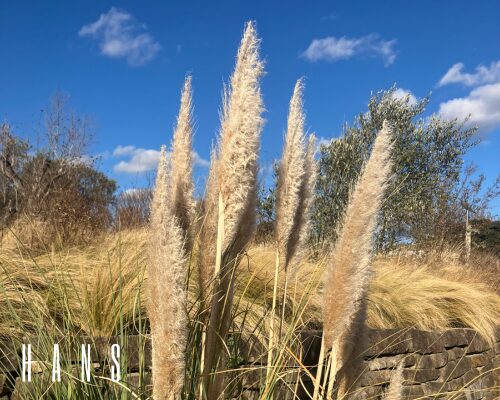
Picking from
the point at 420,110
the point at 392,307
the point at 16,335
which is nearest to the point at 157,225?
the point at 16,335

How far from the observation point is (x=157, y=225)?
107 cm

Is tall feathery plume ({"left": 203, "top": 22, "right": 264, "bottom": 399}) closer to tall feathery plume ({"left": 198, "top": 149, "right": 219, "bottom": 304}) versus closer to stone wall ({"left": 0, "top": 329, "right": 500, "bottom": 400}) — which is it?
tall feathery plume ({"left": 198, "top": 149, "right": 219, "bottom": 304})

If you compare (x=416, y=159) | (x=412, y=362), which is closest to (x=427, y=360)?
(x=412, y=362)

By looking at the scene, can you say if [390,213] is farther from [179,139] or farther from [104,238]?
[179,139]

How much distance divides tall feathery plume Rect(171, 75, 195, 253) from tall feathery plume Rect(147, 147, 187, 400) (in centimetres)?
31

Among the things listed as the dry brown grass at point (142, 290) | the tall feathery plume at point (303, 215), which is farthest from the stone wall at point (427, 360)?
the tall feathery plume at point (303, 215)

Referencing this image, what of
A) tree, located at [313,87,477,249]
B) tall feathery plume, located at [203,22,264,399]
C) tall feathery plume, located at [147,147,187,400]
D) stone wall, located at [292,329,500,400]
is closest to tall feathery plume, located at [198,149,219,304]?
tall feathery plume, located at [203,22,264,399]

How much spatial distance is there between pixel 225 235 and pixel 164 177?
25 cm

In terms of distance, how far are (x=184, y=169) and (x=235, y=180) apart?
0.16 m

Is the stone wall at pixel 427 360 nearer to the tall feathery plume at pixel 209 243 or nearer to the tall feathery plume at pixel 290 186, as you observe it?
the tall feathery plume at pixel 290 186

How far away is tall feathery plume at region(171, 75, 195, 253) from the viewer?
1387mm

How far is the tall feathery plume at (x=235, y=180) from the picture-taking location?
4.38 feet

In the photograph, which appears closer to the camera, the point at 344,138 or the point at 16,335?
the point at 16,335

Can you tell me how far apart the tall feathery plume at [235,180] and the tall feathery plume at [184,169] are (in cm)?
7
